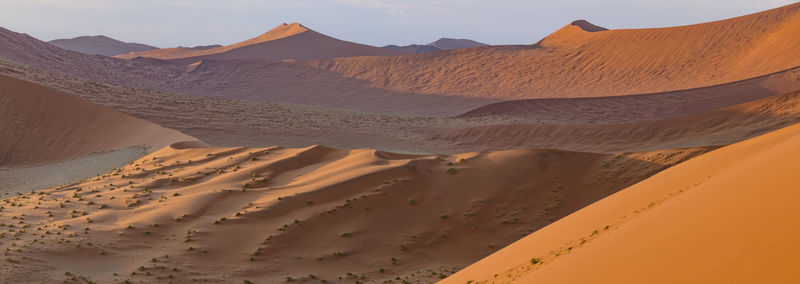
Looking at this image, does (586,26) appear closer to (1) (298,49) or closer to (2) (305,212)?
(1) (298,49)

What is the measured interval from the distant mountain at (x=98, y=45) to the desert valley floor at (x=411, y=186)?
58861mm

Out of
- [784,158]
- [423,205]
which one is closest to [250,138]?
[423,205]

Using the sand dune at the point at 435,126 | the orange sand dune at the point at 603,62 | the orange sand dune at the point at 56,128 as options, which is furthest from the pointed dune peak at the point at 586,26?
the orange sand dune at the point at 56,128

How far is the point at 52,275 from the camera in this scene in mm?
9289

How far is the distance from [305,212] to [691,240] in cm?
936

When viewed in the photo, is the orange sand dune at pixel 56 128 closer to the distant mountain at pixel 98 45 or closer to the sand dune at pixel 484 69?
the sand dune at pixel 484 69

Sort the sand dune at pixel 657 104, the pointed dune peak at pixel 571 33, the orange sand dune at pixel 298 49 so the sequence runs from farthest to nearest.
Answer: the orange sand dune at pixel 298 49 < the pointed dune peak at pixel 571 33 < the sand dune at pixel 657 104

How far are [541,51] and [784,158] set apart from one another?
163 feet

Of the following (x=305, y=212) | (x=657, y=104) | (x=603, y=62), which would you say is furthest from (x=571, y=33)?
(x=305, y=212)

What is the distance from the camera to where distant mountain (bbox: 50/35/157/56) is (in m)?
97.0

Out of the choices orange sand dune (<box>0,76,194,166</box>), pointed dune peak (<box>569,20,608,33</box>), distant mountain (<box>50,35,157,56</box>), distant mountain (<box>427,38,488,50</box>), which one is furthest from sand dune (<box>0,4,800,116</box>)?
distant mountain (<box>427,38,488,50</box>)

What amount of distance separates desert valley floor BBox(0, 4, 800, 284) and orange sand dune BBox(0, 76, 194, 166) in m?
0.08

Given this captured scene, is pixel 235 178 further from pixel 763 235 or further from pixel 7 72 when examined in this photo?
pixel 7 72

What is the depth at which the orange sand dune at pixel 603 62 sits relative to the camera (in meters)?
40.2
